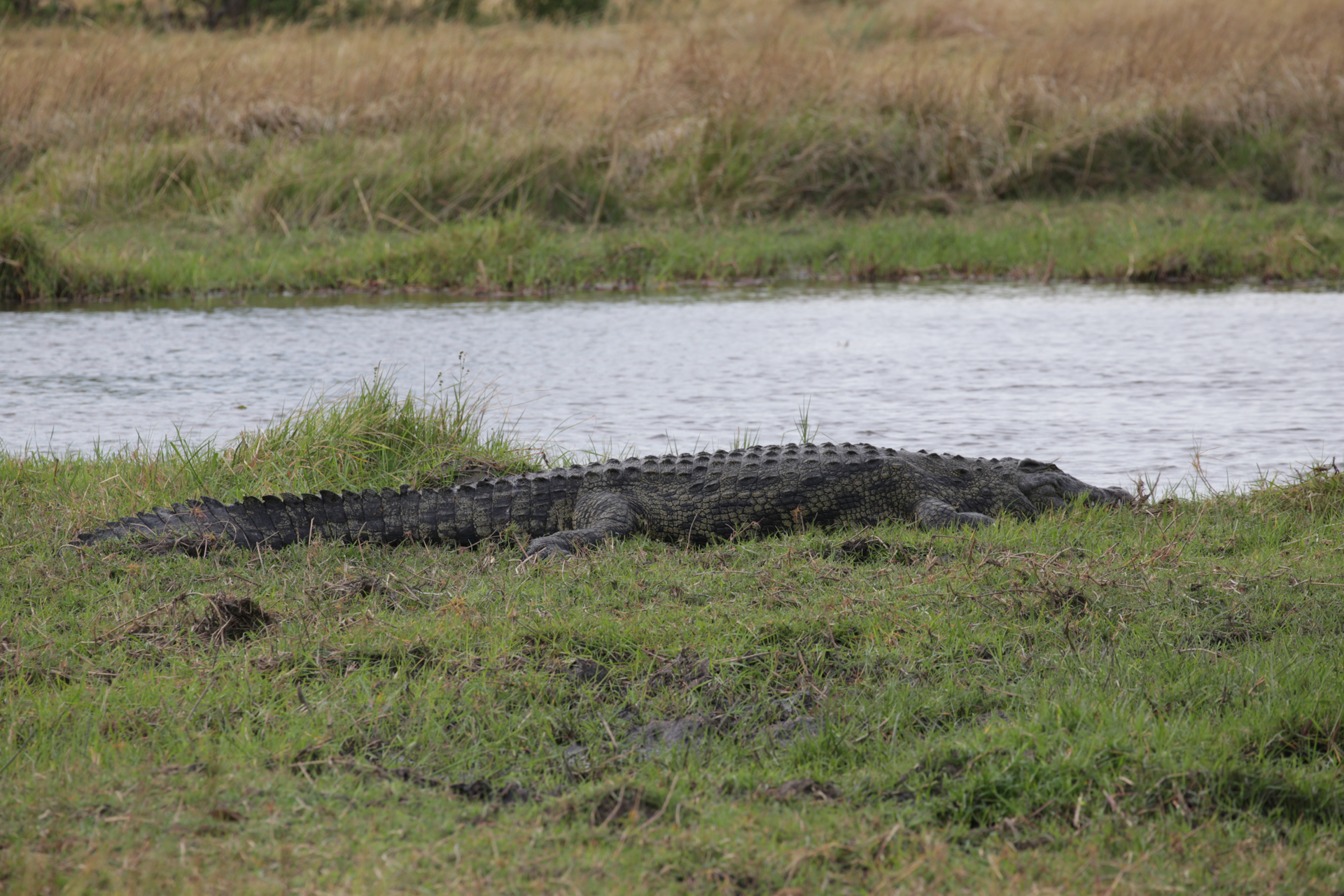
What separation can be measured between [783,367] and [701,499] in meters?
3.36

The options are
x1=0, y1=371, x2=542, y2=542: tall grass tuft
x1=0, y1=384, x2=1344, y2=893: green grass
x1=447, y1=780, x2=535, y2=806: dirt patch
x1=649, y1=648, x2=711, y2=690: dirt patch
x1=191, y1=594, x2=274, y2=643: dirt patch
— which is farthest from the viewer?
x1=0, y1=371, x2=542, y2=542: tall grass tuft

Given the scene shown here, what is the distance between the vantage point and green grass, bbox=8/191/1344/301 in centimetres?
1038

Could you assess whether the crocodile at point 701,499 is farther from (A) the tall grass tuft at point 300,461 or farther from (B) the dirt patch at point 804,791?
(B) the dirt patch at point 804,791

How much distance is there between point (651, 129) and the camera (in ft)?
41.2

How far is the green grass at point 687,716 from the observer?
237 centimetres

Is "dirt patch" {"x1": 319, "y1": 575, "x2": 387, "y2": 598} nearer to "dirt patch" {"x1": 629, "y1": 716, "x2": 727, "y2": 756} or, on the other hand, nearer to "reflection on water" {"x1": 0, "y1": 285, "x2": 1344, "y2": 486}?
"dirt patch" {"x1": 629, "y1": 716, "x2": 727, "y2": 756}

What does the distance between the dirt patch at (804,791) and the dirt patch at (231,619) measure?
1.60 metres

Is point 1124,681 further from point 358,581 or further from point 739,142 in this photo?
point 739,142

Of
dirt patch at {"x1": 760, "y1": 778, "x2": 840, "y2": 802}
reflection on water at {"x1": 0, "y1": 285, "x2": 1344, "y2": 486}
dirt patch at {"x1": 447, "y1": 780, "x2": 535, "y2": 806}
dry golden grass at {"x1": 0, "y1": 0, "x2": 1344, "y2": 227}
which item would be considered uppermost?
dry golden grass at {"x1": 0, "y1": 0, "x2": 1344, "y2": 227}

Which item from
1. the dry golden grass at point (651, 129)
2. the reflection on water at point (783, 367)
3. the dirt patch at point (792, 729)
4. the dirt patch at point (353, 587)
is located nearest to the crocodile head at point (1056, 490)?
the reflection on water at point (783, 367)

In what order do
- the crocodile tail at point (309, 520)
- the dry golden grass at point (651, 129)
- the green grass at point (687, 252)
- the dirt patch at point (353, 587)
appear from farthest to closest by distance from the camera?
1. the dry golden grass at point (651, 129)
2. the green grass at point (687, 252)
3. the crocodile tail at point (309, 520)
4. the dirt patch at point (353, 587)

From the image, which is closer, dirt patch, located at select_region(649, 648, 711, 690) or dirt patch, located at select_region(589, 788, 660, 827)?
dirt patch, located at select_region(589, 788, 660, 827)

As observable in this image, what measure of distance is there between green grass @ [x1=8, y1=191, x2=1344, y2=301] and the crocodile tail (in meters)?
6.05

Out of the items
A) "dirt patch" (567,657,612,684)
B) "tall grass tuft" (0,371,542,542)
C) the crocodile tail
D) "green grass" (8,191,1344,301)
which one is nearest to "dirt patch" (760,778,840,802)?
"dirt patch" (567,657,612,684)
